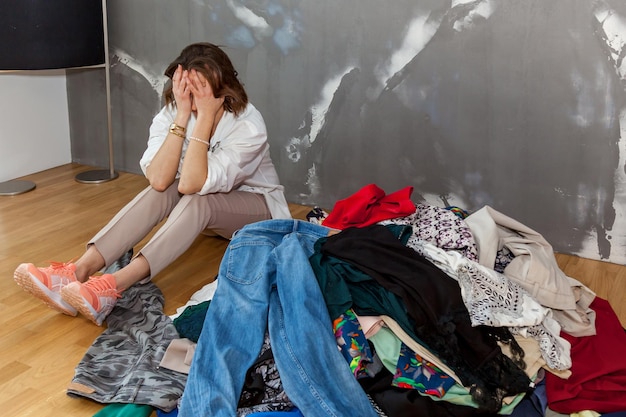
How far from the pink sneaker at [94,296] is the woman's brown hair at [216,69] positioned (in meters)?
0.79

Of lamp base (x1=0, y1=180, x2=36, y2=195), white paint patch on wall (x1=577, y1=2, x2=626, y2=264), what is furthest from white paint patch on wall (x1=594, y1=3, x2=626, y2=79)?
lamp base (x1=0, y1=180, x2=36, y2=195)

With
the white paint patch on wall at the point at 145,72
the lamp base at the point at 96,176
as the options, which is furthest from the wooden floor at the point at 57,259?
the white paint patch on wall at the point at 145,72

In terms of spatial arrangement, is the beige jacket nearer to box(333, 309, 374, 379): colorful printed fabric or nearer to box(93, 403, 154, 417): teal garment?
box(333, 309, 374, 379): colorful printed fabric

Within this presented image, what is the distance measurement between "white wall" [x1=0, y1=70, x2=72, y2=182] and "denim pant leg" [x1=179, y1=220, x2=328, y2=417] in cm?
216

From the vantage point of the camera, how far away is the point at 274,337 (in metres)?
1.78

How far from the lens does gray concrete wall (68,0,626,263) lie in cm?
276

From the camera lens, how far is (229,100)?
2615mm

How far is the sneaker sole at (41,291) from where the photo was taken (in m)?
2.17

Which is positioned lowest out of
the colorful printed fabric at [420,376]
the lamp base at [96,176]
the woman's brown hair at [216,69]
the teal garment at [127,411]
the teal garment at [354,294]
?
the teal garment at [127,411]

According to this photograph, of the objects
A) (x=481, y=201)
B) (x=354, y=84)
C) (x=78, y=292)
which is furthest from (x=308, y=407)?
(x=354, y=84)

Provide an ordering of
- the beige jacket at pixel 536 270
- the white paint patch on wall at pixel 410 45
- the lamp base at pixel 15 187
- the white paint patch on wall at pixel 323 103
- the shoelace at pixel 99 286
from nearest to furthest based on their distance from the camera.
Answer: the beige jacket at pixel 536 270, the shoelace at pixel 99 286, the white paint patch on wall at pixel 410 45, the white paint patch on wall at pixel 323 103, the lamp base at pixel 15 187

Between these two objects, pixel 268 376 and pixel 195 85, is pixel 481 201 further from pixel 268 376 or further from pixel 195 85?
pixel 268 376

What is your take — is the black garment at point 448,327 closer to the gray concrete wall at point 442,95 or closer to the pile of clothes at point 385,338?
the pile of clothes at point 385,338

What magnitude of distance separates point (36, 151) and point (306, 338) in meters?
2.67
